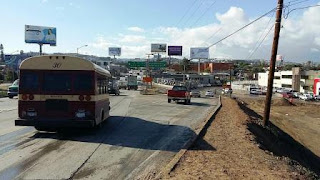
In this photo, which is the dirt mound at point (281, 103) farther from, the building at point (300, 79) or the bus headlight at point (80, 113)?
the bus headlight at point (80, 113)

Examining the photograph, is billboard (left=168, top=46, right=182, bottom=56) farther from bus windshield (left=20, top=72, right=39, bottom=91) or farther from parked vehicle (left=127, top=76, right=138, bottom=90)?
bus windshield (left=20, top=72, right=39, bottom=91)

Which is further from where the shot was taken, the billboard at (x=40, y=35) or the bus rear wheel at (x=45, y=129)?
the billboard at (x=40, y=35)

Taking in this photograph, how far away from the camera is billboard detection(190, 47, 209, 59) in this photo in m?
132

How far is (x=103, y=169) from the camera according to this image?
991 cm

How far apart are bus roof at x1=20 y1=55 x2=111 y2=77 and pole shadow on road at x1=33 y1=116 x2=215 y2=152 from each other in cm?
238

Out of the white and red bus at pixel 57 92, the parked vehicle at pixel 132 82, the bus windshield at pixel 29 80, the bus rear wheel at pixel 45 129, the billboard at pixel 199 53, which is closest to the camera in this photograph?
the white and red bus at pixel 57 92

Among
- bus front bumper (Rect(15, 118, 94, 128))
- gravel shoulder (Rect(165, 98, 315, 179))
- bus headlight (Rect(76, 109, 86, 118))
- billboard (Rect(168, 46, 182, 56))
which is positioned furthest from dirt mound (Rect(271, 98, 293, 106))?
bus front bumper (Rect(15, 118, 94, 128))

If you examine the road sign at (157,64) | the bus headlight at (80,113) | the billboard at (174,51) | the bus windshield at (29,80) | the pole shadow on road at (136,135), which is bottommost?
the pole shadow on road at (136,135)

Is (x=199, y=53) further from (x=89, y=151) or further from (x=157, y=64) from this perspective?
(x=89, y=151)

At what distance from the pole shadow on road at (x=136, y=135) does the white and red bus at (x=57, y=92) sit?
1.91 feet

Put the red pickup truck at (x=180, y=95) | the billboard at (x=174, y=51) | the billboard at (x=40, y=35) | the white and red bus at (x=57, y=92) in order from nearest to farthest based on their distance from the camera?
the white and red bus at (x=57, y=92), the red pickup truck at (x=180, y=95), the billboard at (x=40, y=35), the billboard at (x=174, y=51)

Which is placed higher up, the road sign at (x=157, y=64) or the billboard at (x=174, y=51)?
the billboard at (x=174, y=51)

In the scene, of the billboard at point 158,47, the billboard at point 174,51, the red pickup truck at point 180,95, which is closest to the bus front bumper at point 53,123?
the red pickup truck at point 180,95

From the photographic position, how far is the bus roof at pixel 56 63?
583 inches
